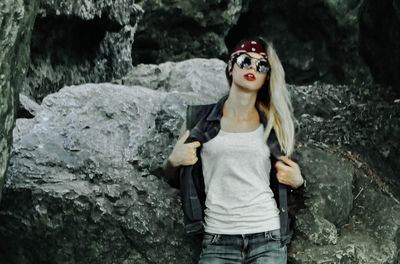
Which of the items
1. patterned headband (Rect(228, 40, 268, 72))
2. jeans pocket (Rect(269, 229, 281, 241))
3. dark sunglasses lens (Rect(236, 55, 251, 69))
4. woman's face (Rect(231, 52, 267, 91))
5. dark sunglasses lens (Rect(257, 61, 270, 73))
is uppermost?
patterned headband (Rect(228, 40, 268, 72))

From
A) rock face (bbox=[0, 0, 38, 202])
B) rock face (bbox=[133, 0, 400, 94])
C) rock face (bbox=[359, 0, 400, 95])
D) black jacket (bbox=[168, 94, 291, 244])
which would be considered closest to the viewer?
rock face (bbox=[0, 0, 38, 202])

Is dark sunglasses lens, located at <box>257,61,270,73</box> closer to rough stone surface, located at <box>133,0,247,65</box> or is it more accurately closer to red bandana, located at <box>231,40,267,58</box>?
red bandana, located at <box>231,40,267,58</box>

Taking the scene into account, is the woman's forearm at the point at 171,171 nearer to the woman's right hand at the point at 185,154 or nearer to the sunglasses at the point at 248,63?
the woman's right hand at the point at 185,154

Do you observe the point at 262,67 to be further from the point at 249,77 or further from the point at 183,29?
the point at 183,29

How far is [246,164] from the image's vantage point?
118 inches

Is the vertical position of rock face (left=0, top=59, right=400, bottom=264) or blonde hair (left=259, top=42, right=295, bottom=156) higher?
blonde hair (left=259, top=42, right=295, bottom=156)

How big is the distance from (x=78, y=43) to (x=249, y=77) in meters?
4.45

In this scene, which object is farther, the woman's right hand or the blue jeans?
the woman's right hand

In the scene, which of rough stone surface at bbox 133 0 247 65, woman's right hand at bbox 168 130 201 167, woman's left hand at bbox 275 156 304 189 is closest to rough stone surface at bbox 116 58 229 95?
woman's right hand at bbox 168 130 201 167

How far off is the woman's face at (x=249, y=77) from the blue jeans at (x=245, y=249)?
0.90m

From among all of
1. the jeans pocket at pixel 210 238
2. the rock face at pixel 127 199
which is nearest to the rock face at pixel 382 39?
the rock face at pixel 127 199

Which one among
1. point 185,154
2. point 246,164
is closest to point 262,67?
point 246,164

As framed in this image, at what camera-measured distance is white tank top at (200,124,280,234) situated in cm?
295

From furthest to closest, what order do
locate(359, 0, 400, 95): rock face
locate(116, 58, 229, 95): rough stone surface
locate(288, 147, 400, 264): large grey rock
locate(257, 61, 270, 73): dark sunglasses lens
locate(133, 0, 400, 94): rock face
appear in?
locate(133, 0, 400, 94): rock face → locate(359, 0, 400, 95): rock face → locate(116, 58, 229, 95): rough stone surface → locate(288, 147, 400, 264): large grey rock → locate(257, 61, 270, 73): dark sunglasses lens
